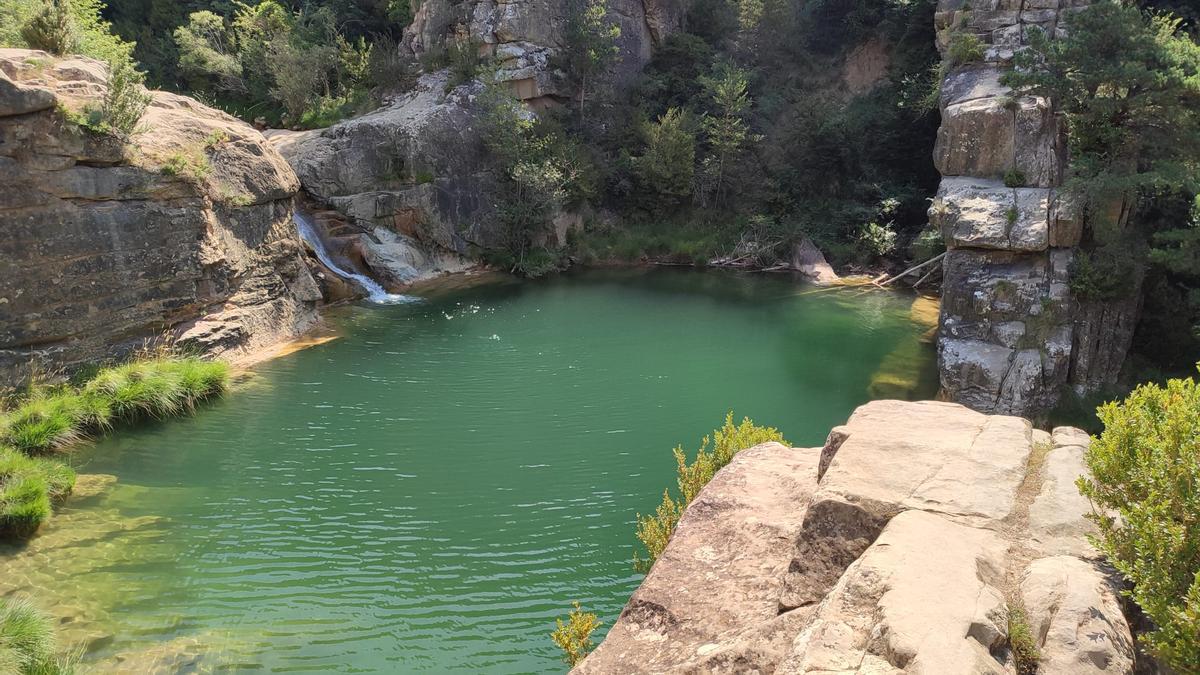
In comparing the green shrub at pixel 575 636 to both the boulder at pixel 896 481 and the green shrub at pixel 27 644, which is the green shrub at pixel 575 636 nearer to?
the boulder at pixel 896 481

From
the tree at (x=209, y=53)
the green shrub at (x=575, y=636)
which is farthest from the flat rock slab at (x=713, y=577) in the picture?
the tree at (x=209, y=53)

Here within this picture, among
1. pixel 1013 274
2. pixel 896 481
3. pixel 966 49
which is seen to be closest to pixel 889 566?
pixel 896 481

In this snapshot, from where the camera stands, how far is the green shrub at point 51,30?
15.5m

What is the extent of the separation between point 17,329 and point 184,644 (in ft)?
29.8

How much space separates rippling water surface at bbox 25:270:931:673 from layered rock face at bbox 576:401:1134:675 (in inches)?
109

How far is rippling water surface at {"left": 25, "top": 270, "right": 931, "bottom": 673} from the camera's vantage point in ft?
26.7

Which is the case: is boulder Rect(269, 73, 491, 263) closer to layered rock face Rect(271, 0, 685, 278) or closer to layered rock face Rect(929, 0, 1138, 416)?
layered rock face Rect(271, 0, 685, 278)

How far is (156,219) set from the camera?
15383mm

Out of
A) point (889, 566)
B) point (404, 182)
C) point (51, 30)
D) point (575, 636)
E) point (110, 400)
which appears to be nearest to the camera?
point (889, 566)

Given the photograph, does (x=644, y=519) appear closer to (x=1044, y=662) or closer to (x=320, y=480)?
(x=320, y=480)

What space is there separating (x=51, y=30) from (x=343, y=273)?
9.35m

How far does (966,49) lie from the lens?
20547mm

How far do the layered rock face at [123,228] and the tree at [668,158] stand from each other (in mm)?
14811

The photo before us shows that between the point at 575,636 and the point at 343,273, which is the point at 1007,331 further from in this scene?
the point at 343,273
